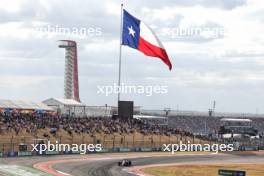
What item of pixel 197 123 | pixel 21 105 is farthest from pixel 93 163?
pixel 197 123

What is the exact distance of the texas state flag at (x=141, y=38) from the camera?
41625mm

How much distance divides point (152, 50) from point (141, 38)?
7.13 feet

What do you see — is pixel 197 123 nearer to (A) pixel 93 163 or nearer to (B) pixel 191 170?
(A) pixel 93 163

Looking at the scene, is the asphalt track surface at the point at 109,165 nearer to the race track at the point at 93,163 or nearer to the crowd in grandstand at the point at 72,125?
the race track at the point at 93,163

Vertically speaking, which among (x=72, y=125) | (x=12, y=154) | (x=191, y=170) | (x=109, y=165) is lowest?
(x=191, y=170)

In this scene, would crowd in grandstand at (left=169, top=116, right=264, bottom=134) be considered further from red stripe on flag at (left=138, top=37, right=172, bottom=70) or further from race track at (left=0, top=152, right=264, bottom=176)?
red stripe on flag at (left=138, top=37, right=172, bottom=70)

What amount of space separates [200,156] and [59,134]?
52.2 ft

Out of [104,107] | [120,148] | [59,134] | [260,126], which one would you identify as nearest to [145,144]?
[120,148]

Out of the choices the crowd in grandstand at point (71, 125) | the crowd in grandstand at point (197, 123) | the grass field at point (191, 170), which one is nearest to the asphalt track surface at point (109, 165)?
the grass field at point (191, 170)

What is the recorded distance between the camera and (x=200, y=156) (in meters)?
60.9

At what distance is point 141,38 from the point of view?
4400 centimetres

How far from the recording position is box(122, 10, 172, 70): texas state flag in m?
41.6

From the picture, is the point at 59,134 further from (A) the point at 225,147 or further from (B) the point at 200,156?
(A) the point at 225,147

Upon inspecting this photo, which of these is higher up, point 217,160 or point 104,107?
point 104,107
